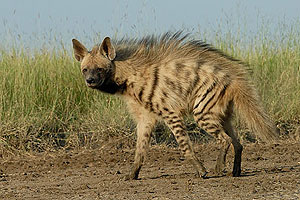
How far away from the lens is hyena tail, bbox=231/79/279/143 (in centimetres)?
537

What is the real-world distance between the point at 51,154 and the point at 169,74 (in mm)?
2138

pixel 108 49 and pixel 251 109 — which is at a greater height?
pixel 108 49

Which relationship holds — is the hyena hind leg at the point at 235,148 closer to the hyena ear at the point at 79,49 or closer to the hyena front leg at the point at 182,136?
the hyena front leg at the point at 182,136

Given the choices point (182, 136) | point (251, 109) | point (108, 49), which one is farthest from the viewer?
point (108, 49)

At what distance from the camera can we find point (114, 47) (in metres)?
5.75

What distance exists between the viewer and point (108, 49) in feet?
18.2

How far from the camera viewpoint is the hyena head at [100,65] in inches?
213

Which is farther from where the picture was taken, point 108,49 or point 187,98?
point 108,49

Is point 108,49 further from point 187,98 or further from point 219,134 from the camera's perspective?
point 219,134

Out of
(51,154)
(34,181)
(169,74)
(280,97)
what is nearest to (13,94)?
(51,154)

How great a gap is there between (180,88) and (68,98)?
9.12ft

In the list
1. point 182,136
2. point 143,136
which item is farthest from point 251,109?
point 143,136

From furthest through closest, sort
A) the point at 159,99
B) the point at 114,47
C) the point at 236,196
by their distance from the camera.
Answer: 1. the point at 114,47
2. the point at 159,99
3. the point at 236,196

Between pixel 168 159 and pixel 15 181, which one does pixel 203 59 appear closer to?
pixel 168 159
